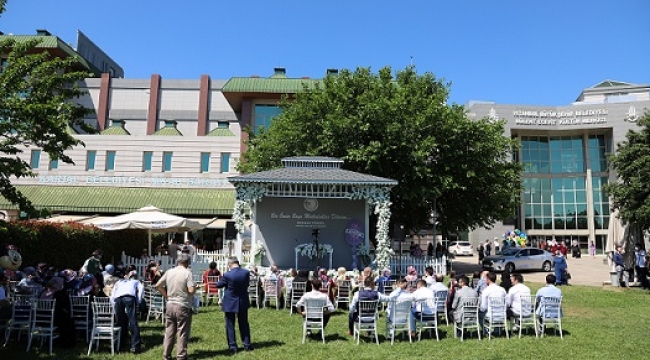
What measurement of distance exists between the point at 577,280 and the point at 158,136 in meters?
28.9

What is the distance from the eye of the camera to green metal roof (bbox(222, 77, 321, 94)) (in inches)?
1591

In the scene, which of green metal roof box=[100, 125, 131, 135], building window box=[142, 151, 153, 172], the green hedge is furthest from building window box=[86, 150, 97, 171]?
the green hedge

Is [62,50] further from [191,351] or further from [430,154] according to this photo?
[191,351]

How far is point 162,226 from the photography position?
1752 centimetres

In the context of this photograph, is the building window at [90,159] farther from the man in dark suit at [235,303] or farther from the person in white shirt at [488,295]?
the person in white shirt at [488,295]

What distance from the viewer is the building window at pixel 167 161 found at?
1478 inches

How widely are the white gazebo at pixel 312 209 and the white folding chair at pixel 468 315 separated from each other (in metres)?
7.90

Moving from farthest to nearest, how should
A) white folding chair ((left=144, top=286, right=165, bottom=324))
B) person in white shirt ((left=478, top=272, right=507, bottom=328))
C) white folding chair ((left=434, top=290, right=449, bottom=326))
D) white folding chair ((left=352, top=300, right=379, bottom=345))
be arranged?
1. white folding chair ((left=144, top=286, right=165, bottom=324))
2. white folding chair ((left=434, top=290, right=449, bottom=326))
3. person in white shirt ((left=478, top=272, right=507, bottom=328))
4. white folding chair ((left=352, top=300, right=379, bottom=345))

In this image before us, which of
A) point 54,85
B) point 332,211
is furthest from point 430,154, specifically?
point 54,85

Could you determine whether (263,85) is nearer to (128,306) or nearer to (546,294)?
(546,294)

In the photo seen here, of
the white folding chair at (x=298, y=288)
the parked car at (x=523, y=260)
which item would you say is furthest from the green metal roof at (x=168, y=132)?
the white folding chair at (x=298, y=288)

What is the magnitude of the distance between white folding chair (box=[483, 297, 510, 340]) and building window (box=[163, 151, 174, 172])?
30.9 metres

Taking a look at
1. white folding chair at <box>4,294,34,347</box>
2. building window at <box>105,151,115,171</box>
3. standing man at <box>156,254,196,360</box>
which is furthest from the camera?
building window at <box>105,151,115,171</box>

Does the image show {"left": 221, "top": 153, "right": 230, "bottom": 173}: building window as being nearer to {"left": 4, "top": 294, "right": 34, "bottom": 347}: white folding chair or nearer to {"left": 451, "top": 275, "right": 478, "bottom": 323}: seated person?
{"left": 4, "top": 294, "right": 34, "bottom": 347}: white folding chair
